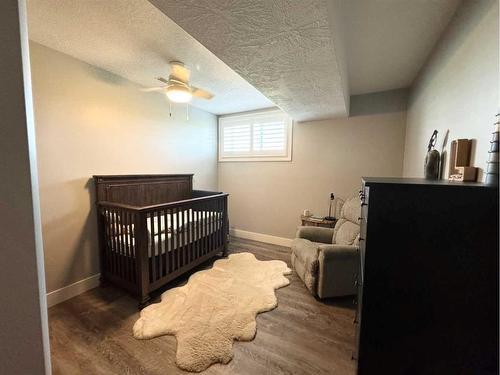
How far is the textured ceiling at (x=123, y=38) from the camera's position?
147 cm

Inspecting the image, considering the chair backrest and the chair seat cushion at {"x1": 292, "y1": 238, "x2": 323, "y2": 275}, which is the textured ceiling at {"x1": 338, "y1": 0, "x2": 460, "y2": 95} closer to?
the chair backrest

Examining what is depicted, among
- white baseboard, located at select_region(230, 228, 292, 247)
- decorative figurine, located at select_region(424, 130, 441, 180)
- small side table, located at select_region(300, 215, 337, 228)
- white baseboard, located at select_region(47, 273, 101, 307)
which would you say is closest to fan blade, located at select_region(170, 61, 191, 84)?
decorative figurine, located at select_region(424, 130, 441, 180)

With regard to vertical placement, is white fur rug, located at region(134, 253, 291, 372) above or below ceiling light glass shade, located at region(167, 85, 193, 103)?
below

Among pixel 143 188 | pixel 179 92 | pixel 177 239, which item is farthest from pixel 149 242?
pixel 179 92

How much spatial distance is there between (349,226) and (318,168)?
3.94ft

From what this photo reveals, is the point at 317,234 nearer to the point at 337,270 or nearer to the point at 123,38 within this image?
the point at 337,270

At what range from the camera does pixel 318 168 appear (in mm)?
3447

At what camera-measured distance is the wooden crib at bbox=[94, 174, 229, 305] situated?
6.77ft

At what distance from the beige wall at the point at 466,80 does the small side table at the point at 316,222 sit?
4.50 feet

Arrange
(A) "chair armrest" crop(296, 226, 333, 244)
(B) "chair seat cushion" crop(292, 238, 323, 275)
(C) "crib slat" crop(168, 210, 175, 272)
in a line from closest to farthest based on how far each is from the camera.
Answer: (B) "chair seat cushion" crop(292, 238, 323, 275)
(C) "crib slat" crop(168, 210, 175, 272)
(A) "chair armrest" crop(296, 226, 333, 244)

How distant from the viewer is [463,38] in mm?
1327

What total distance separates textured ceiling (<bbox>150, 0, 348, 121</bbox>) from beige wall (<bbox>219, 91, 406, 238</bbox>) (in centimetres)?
124

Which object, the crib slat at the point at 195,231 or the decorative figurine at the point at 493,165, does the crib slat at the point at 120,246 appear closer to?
the crib slat at the point at 195,231

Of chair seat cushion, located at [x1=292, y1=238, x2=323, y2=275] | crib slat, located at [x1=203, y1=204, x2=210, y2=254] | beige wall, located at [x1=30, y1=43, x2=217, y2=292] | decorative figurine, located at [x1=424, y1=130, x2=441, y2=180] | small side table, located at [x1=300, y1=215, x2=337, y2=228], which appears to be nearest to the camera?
decorative figurine, located at [x1=424, y1=130, x2=441, y2=180]
